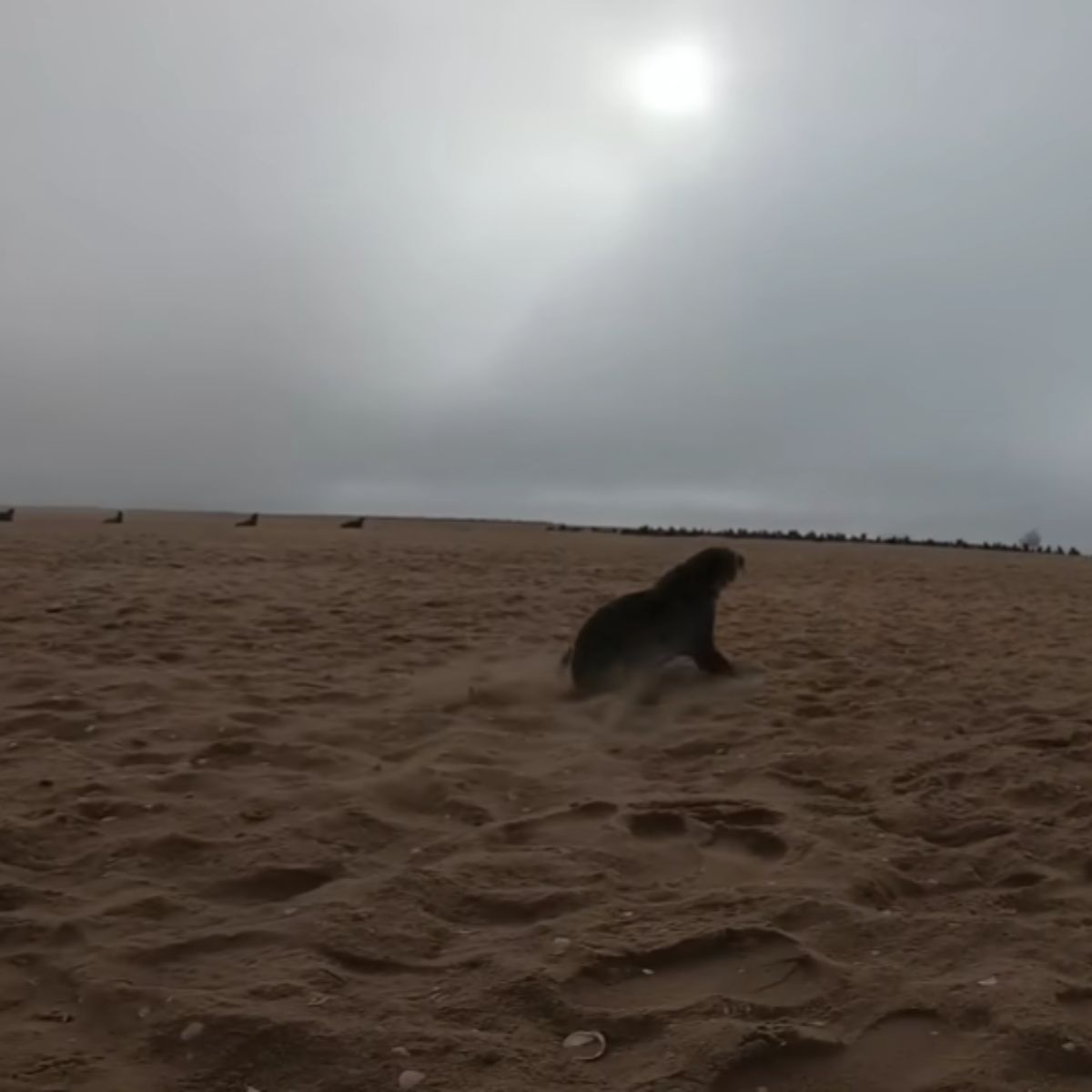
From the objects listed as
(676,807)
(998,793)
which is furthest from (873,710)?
(676,807)

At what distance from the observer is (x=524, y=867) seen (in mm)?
4504

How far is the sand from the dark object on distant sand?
13.2 inches

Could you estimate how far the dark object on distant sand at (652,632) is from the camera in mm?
8484

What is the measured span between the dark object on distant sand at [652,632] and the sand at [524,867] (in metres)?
0.33

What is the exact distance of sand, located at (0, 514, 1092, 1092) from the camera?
304 cm

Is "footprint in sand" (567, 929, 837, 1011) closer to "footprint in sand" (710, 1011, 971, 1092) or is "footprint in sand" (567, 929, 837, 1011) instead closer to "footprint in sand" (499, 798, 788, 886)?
"footprint in sand" (710, 1011, 971, 1092)

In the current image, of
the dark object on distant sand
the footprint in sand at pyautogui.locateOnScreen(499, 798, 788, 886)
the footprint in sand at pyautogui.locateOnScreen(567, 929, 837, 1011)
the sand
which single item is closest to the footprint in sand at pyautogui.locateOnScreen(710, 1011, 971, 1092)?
the sand

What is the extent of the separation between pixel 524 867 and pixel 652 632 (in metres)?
4.72

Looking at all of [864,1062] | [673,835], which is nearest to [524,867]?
[673,835]

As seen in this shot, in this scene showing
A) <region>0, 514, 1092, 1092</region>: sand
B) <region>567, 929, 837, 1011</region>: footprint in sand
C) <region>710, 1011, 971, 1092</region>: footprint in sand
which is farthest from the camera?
<region>567, 929, 837, 1011</region>: footprint in sand

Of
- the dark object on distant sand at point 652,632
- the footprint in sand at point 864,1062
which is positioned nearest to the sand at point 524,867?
the footprint in sand at point 864,1062

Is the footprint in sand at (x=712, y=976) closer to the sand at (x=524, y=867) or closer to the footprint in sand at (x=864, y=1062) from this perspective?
the sand at (x=524, y=867)

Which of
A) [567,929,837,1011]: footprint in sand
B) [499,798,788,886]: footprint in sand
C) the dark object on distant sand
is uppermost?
the dark object on distant sand

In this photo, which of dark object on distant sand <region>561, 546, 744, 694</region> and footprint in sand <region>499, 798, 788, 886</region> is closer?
footprint in sand <region>499, 798, 788, 886</region>
